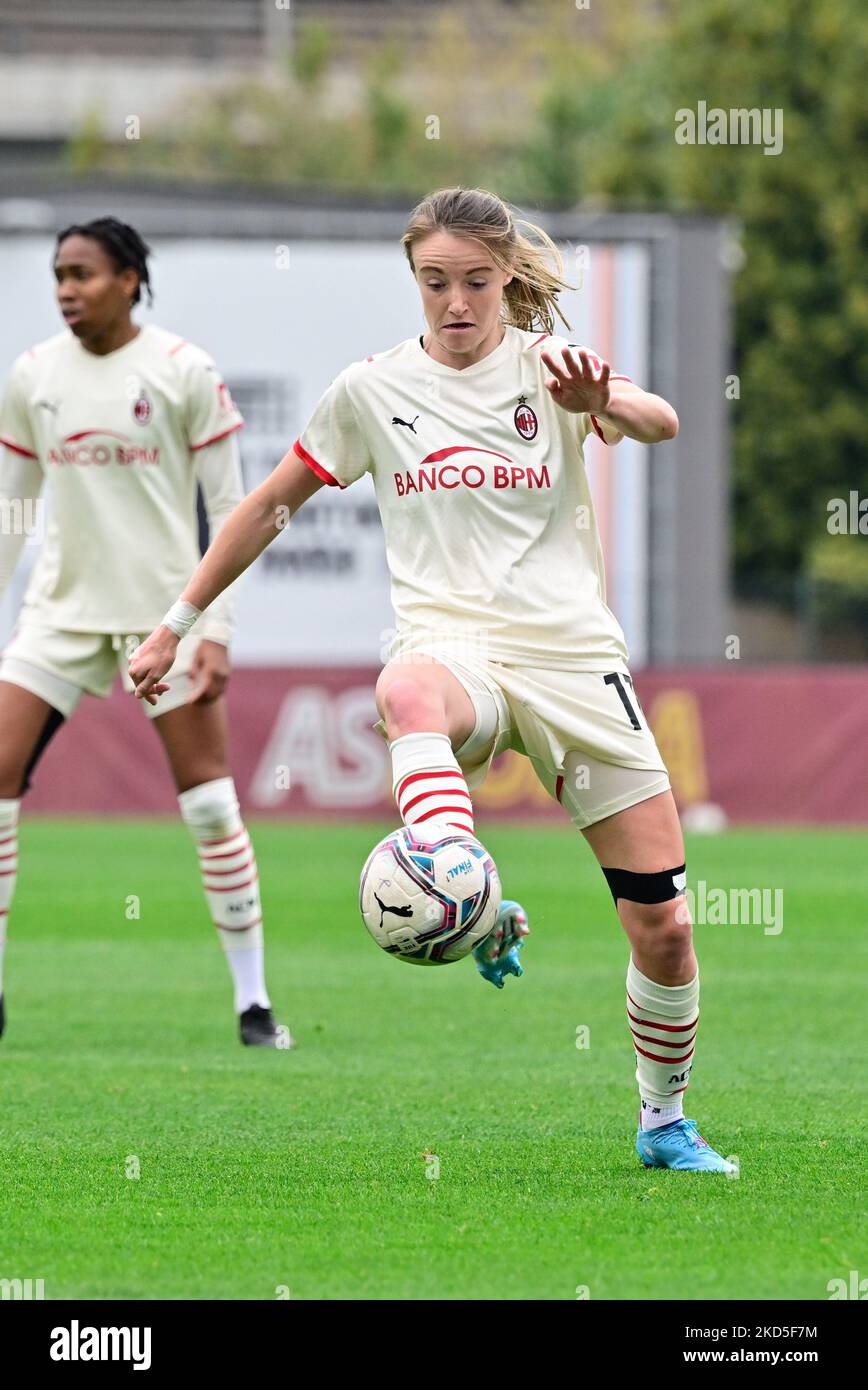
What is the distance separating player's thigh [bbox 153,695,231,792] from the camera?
7.83 metres

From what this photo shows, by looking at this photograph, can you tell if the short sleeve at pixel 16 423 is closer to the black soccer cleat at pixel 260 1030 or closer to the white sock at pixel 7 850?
the white sock at pixel 7 850

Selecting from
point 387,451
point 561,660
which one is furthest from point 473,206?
point 561,660

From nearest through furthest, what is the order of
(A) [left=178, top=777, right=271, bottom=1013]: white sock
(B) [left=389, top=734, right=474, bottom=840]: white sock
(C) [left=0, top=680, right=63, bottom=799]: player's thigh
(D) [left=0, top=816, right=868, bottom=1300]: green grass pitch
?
(D) [left=0, top=816, right=868, bottom=1300]: green grass pitch
(B) [left=389, top=734, right=474, bottom=840]: white sock
(C) [left=0, top=680, right=63, bottom=799]: player's thigh
(A) [left=178, top=777, right=271, bottom=1013]: white sock

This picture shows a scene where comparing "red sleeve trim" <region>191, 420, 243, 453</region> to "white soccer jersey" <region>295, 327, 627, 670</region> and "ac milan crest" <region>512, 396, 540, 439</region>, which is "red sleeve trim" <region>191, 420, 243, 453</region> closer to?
"white soccer jersey" <region>295, 327, 627, 670</region>

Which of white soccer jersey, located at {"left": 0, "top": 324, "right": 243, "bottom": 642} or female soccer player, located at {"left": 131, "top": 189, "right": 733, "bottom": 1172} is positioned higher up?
white soccer jersey, located at {"left": 0, "top": 324, "right": 243, "bottom": 642}

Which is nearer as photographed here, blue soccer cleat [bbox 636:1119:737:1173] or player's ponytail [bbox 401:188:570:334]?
player's ponytail [bbox 401:188:570:334]

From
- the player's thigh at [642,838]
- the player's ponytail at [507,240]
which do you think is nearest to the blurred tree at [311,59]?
the player's ponytail at [507,240]

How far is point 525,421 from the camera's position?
558 centimetres

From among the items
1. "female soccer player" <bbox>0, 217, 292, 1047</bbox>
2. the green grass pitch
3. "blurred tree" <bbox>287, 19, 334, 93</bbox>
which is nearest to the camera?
the green grass pitch

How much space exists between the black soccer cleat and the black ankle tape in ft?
9.51

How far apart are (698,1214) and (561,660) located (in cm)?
131

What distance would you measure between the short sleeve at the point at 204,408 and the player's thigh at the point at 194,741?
2.93 feet

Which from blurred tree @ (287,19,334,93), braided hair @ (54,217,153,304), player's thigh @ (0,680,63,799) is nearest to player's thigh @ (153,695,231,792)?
player's thigh @ (0,680,63,799)

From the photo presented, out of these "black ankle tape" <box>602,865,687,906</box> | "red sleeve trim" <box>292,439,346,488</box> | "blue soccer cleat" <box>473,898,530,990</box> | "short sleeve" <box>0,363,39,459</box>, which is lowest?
"blue soccer cleat" <box>473,898,530,990</box>
